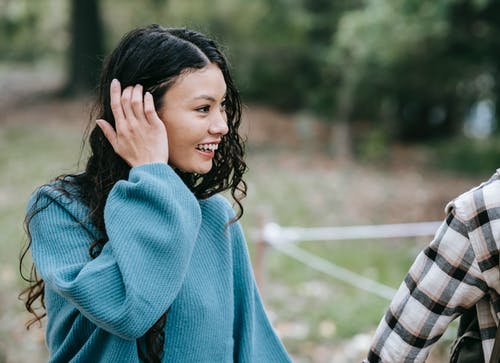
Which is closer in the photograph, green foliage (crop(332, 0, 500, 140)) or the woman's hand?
the woman's hand

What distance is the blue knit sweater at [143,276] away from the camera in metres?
1.57

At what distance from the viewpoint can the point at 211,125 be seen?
183cm

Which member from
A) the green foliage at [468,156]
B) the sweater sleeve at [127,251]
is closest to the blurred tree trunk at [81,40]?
the green foliage at [468,156]

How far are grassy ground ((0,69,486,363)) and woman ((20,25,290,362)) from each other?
0.43m

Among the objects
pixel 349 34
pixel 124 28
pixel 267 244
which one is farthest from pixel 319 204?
pixel 124 28

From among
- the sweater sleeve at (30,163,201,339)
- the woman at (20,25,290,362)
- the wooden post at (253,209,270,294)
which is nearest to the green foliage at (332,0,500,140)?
the wooden post at (253,209,270,294)

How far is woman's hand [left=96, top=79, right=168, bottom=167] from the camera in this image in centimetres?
175

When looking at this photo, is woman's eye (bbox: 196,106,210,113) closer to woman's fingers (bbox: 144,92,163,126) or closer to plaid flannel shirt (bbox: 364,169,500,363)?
woman's fingers (bbox: 144,92,163,126)

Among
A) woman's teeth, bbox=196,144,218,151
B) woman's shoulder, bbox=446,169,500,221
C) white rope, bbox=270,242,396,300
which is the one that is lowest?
white rope, bbox=270,242,396,300

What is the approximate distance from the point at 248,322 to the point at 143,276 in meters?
0.52

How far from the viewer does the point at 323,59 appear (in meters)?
15.1

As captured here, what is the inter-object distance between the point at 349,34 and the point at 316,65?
5.83m

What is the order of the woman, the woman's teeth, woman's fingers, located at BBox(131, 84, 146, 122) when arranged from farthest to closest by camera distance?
the woman's teeth < woman's fingers, located at BBox(131, 84, 146, 122) < the woman

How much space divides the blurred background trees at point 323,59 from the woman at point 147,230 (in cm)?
880
